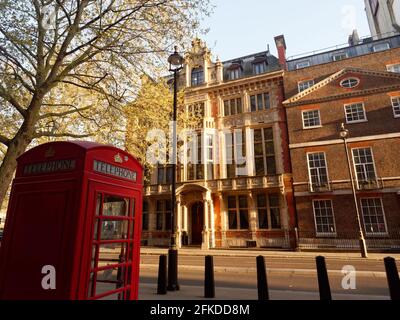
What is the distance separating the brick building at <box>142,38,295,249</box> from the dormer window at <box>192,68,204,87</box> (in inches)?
12.3

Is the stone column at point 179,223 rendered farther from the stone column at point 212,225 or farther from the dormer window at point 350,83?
the dormer window at point 350,83

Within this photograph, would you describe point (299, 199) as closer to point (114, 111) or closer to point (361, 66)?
point (361, 66)

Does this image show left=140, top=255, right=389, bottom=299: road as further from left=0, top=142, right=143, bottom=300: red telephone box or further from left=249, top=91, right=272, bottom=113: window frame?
left=249, top=91, right=272, bottom=113: window frame

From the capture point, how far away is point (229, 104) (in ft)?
84.1

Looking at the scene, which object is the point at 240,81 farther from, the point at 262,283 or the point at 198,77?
the point at 262,283

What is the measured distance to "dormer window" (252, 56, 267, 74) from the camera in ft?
87.3

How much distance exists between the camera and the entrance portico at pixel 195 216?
2259 centimetres

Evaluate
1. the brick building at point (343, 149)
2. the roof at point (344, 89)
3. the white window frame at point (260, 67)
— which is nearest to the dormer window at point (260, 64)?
the white window frame at point (260, 67)

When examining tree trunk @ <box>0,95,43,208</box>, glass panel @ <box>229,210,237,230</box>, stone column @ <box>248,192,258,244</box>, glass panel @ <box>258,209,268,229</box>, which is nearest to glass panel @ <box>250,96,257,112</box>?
stone column @ <box>248,192,258,244</box>

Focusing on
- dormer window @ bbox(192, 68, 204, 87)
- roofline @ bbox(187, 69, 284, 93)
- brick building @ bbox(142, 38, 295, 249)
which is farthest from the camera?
dormer window @ bbox(192, 68, 204, 87)

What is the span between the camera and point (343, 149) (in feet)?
67.1

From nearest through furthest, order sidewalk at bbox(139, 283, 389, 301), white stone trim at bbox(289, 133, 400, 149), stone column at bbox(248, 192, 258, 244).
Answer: sidewalk at bbox(139, 283, 389, 301) < white stone trim at bbox(289, 133, 400, 149) < stone column at bbox(248, 192, 258, 244)

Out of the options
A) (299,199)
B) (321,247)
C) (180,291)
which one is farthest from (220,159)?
(180,291)
